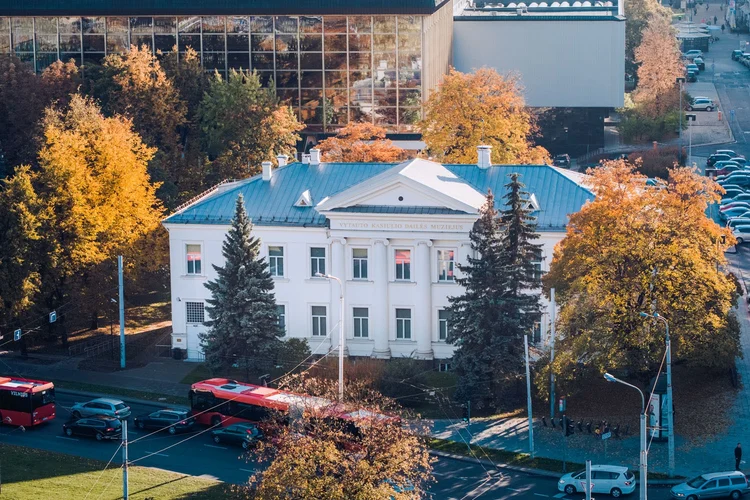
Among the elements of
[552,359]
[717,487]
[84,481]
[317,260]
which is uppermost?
[317,260]

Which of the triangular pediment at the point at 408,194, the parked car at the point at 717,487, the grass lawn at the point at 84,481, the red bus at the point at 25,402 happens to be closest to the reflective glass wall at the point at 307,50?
the triangular pediment at the point at 408,194

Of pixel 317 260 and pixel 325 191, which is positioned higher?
pixel 325 191

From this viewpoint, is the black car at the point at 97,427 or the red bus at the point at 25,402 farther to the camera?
the red bus at the point at 25,402

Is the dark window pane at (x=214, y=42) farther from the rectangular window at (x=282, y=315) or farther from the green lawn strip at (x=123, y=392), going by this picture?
the green lawn strip at (x=123, y=392)

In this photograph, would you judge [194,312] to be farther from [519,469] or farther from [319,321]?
[519,469]

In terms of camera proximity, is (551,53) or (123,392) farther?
(551,53)

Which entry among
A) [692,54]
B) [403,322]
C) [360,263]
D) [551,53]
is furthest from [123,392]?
[692,54]
